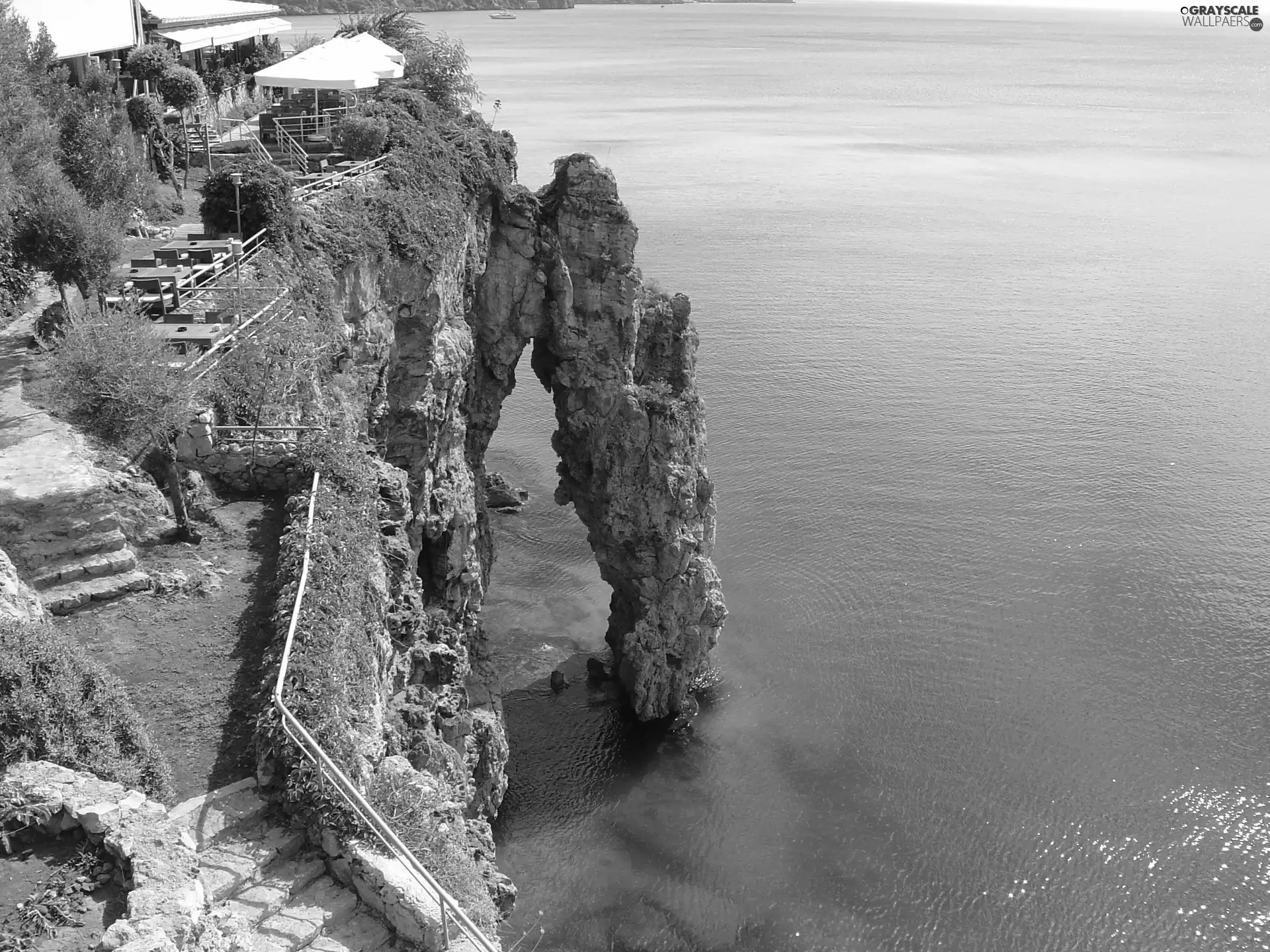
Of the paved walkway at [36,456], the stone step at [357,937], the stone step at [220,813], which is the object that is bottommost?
the stone step at [357,937]

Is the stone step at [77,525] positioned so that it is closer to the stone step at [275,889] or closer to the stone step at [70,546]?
the stone step at [70,546]

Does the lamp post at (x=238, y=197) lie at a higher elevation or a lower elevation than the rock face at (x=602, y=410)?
higher

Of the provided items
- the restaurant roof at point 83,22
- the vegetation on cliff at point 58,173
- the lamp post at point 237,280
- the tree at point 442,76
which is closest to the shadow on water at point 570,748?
the lamp post at point 237,280

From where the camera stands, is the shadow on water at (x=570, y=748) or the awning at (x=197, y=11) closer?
the shadow on water at (x=570, y=748)

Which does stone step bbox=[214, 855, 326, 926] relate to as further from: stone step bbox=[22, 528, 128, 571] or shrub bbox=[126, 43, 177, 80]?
shrub bbox=[126, 43, 177, 80]

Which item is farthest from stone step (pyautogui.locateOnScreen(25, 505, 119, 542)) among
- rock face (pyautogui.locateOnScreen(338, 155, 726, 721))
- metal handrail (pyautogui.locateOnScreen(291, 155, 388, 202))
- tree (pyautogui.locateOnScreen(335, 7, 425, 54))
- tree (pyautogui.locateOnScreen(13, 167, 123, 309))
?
tree (pyautogui.locateOnScreen(335, 7, 425, 54))

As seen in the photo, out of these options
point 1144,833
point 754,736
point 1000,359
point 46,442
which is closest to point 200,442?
point 46,442
